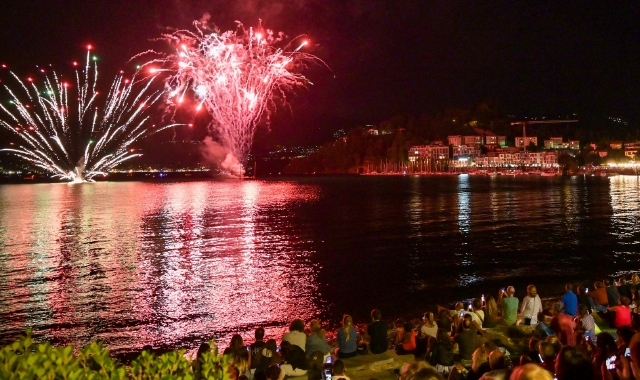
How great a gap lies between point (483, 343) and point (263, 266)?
15.0 meters

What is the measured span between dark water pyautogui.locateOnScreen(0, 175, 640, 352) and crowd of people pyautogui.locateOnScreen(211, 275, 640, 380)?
467 cm

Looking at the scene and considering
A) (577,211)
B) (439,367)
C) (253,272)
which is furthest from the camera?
(577,211)

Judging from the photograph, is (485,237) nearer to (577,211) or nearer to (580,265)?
(580,265)

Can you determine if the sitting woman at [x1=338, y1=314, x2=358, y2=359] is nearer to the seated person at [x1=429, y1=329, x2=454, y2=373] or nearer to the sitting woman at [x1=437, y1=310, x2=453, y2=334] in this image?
the sitting woman at [x1=437, y1=310, x2=453, y2=334]

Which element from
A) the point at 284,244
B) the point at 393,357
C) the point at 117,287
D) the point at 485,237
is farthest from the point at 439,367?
the point at 485,237

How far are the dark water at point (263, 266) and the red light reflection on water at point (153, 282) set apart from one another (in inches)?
2.2

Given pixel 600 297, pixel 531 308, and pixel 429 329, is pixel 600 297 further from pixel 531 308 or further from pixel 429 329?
pixel 429 329

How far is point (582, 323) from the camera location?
26.7 ft

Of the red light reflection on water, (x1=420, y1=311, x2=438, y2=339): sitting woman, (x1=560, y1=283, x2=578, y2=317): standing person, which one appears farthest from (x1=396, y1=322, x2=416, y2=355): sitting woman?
the red light reflection on water

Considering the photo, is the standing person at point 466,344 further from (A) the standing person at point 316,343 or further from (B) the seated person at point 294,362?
(B) the seated person at point 294,362

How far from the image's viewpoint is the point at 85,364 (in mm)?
3697

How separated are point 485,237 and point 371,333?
21.7 meters

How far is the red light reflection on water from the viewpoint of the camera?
44.2 ft

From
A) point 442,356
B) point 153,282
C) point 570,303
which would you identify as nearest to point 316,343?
point 442,356
